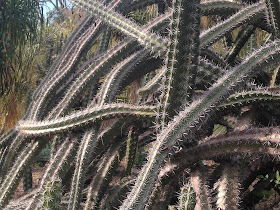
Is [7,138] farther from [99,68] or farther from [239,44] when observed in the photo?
[239,44]

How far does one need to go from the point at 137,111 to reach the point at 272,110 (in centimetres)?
66

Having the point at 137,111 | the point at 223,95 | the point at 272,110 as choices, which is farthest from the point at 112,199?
the point at 272,110

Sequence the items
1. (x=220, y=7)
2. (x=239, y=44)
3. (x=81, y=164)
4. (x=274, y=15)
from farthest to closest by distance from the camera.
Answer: (x=239, y=44)
(x=220, y=7)
(x=274, y=15)
(x=81, y=164)

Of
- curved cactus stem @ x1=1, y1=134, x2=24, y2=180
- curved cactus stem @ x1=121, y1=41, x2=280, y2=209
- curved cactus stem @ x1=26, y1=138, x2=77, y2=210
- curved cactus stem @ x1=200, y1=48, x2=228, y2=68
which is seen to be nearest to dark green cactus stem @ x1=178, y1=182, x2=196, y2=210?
curved cactus stem @ x1=121, y1=41, x2=280, y2=209

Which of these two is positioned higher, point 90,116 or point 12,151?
point 90,116

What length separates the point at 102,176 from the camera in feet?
5.79

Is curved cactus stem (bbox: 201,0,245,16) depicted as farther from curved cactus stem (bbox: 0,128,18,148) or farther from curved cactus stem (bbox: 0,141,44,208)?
curved cactus stem (bbox: 0,128,18,148)

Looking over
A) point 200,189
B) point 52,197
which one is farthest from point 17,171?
point 200,189

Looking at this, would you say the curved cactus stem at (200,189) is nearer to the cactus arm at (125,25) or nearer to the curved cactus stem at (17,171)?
the cactus arm at (125,25)

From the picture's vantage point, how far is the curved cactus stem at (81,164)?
1.53 metres

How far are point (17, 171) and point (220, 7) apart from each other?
1.58 m

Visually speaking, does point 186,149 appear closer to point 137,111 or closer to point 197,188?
point 197,188

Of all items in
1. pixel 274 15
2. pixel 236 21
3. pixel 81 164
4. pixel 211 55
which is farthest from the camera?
pixel 211 55

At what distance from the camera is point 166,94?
4.55 feet
